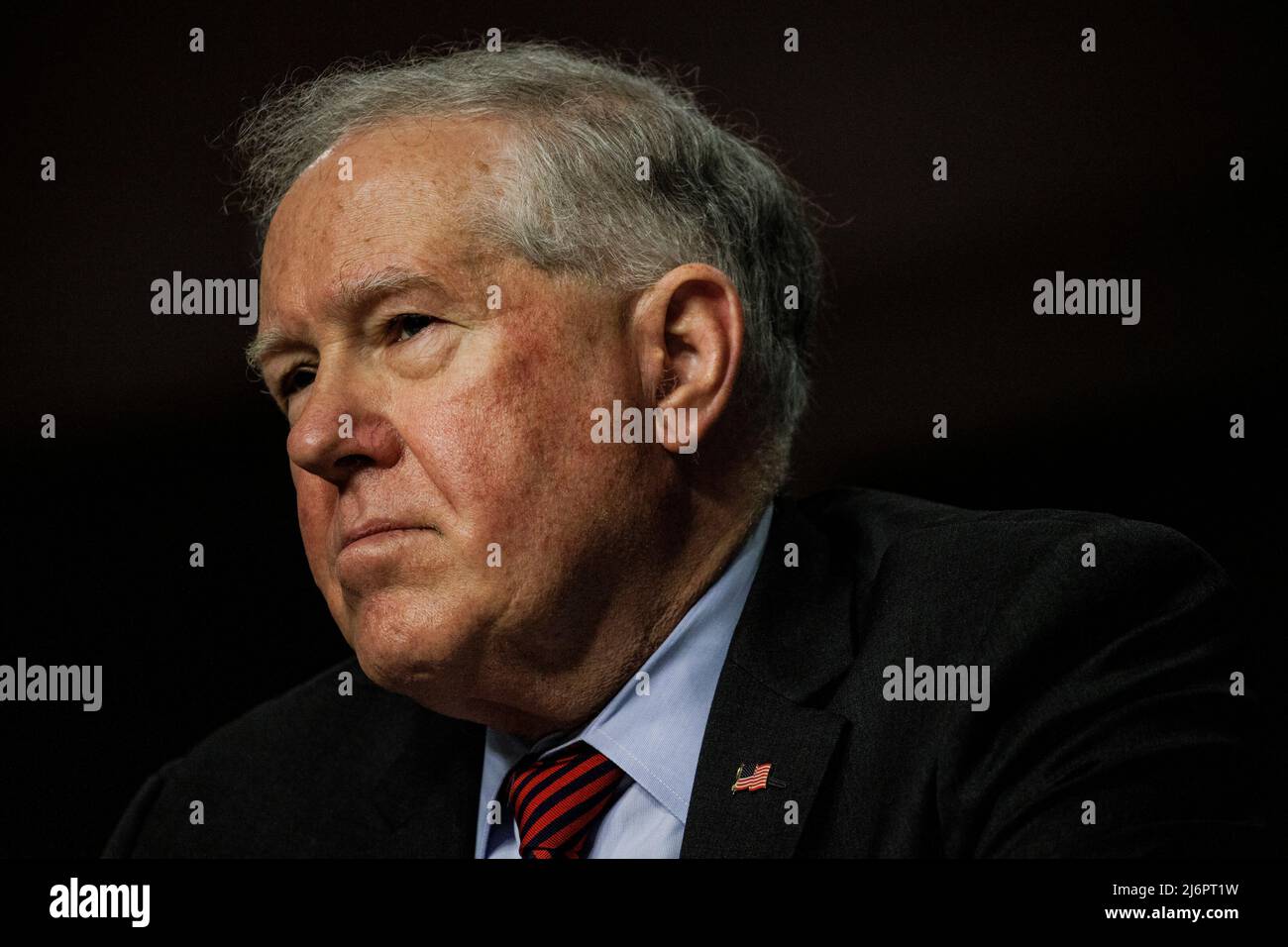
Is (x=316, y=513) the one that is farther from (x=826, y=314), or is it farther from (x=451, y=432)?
(x=826, y=314)

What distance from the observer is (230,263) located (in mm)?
2756

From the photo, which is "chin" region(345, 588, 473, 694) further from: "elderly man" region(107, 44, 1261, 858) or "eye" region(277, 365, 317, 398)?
"eye" region(277, 365, 317, 398)

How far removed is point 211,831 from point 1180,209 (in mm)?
2079

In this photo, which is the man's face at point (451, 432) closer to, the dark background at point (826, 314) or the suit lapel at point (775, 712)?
the suit lapel at point (775, 712)

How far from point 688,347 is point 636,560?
0.35m

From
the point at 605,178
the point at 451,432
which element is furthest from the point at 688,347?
the point at 451,432

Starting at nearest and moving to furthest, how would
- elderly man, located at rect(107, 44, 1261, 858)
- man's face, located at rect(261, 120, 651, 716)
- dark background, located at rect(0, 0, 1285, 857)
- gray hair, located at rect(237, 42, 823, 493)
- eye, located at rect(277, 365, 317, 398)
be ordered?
elderly man, located at rect(107, 44, 1261, 858), man's face, located at rect(261, 120, 651, 716), gray hair, located at rect(237, 42, 823, 493), eye, located at rect(277, 365, 317, 398), dark background, located at rect(0, 0, 1285, 857)

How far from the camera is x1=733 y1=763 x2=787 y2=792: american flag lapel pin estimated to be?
1957 millimetres

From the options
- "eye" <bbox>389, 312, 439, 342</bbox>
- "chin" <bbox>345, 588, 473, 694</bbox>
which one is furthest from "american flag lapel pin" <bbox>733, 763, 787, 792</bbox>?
"eye" <bbox>389, 312, 439, 342</bbox>

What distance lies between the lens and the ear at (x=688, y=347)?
2.13 m

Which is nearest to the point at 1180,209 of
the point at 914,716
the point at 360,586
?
the point at 914,716

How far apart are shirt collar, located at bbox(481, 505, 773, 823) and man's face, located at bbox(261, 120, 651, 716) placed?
129mm
